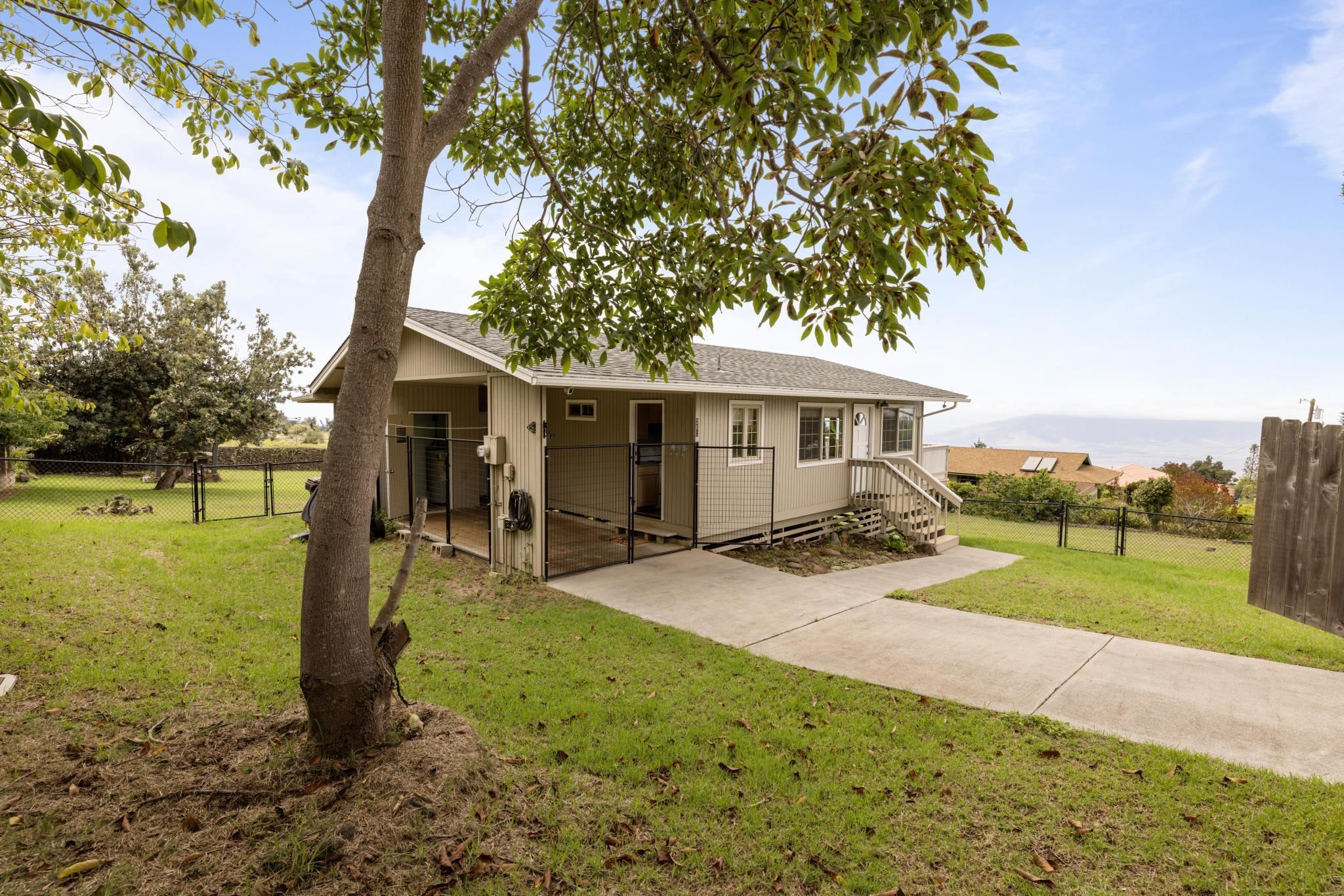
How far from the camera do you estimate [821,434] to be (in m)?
13.2

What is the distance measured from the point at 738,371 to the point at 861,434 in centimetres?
383

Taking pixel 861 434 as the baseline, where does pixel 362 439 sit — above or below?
above

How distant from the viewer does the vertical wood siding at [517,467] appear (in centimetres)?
838

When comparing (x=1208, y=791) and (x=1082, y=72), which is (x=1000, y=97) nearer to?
(x=1208, y=791)

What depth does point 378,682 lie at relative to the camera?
10.8 feet

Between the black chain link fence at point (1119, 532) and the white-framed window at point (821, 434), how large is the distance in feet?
10.4

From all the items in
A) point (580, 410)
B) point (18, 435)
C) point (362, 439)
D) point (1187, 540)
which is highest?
point (580, 410)

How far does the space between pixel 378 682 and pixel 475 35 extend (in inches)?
229

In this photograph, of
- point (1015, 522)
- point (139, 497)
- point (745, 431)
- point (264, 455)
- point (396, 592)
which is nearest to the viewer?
point (396, 592)

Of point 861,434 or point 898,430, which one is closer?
point 861,434

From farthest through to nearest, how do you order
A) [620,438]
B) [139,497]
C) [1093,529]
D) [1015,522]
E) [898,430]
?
[1015,522] → [1093,529] → [898,430] → [139,497] → [620,438]

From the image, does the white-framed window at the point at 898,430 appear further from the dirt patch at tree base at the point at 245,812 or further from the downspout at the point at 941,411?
the dirt patch at tree base at the point at 245,812

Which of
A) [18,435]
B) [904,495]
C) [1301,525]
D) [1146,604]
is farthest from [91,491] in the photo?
[1146,604]

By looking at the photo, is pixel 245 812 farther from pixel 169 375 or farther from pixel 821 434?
pixel 169 375
